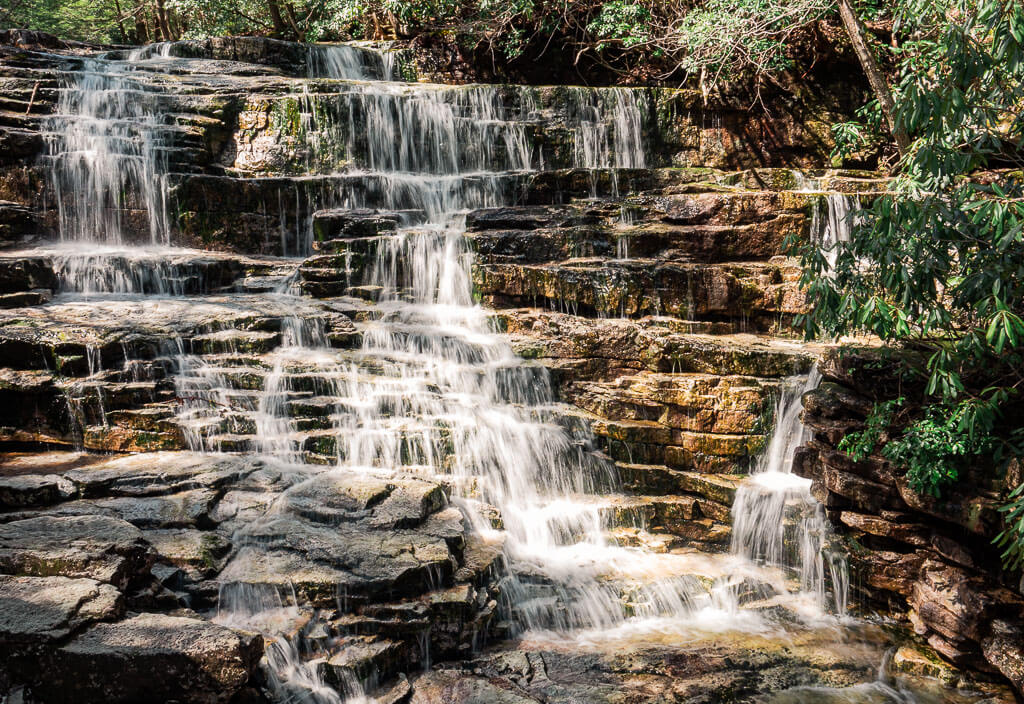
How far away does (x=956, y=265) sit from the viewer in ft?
17.3

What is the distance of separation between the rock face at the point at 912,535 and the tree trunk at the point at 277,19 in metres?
19.6

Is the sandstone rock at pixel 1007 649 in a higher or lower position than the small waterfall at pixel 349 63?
lower

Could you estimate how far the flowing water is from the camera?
20.4ft

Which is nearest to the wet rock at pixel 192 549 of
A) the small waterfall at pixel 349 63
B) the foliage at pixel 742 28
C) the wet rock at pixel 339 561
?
the wet rock at pixel 339 561

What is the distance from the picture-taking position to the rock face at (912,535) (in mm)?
5293

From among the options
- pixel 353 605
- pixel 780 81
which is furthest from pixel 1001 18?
pixel 780 81

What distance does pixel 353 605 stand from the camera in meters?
5.19

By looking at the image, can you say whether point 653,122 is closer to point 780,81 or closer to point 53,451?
point 780,81

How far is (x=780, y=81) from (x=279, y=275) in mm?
12005

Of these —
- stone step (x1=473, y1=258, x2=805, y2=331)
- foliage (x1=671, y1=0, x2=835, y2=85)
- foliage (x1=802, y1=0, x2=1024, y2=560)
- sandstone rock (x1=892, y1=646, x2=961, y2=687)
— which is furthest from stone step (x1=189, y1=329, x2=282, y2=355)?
foliage (x1=671, y1=0, x2=835, y2=85)

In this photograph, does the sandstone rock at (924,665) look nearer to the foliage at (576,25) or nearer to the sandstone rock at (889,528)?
the sandstone rock at (889,528)

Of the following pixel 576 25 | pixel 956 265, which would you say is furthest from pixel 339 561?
pixel 576 25

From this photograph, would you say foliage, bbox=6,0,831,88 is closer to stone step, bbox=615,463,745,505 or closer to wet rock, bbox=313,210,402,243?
wet rock, bbox=313,210,402,243

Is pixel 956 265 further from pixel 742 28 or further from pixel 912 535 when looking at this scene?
pixel 742 28
